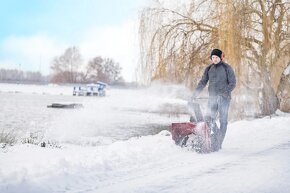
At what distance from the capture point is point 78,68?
117688mm

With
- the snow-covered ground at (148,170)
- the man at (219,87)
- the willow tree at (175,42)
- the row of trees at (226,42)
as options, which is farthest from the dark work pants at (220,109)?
the willow tree at (175,42)

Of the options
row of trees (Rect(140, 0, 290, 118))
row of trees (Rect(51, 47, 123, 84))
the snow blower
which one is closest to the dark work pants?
the snow blower

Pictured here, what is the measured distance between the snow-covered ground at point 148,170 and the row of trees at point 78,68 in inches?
4166

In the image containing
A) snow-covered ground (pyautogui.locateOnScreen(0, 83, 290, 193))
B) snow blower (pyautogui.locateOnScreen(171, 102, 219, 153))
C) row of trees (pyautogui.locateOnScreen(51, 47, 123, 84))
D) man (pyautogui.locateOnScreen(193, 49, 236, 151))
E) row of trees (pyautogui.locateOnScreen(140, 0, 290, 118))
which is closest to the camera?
snow-covered ground (pyautogui.locateOnScreen(0, 83, 290, 193))

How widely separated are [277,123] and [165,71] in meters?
5.16

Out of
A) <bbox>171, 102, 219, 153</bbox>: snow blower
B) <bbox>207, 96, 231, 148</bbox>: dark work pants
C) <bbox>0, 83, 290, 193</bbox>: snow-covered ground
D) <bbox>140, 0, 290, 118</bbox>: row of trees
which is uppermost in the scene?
<bbox>140, 0, 290, 118</bbox>: row of trees

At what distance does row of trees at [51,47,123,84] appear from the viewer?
115 m

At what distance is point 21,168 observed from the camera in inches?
221

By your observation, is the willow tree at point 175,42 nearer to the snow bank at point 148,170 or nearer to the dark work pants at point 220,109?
the dark work pants at point 220,109

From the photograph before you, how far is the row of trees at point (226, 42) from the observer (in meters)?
15.6

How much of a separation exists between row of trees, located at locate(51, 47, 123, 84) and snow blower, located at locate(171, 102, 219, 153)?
105 m

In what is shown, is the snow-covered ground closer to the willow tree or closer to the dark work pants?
the dark work pants

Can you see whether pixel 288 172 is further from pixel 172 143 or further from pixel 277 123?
pixel 277 123

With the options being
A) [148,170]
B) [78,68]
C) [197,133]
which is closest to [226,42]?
[197,133]
